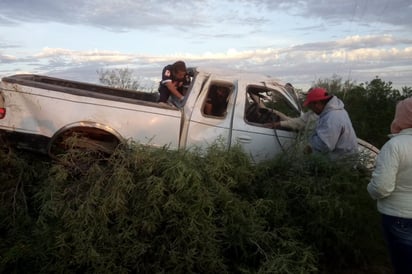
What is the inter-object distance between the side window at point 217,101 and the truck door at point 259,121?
0.20 metres

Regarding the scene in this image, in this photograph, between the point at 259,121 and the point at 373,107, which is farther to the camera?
the point at 373,107

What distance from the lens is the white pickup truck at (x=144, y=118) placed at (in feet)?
21.3

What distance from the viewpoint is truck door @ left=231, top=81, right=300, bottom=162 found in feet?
22.7

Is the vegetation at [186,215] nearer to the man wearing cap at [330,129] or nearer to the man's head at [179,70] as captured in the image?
the man wearing cap at [330,129]

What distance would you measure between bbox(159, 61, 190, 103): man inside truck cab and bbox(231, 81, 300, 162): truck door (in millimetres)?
1054

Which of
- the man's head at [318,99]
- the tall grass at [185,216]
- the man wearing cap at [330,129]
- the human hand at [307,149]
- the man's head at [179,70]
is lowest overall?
the tall grass at [185,216]

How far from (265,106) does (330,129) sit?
139 centimetres

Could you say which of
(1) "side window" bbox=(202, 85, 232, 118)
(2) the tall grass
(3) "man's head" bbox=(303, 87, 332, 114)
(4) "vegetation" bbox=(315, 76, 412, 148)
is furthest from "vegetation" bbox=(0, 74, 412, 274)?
(4) "vegetation" bbox=(315, 76, 412, 148)

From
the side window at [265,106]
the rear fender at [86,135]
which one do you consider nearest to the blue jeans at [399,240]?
the side window at [265,106]

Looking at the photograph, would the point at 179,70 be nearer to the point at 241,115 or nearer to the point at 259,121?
the point at 241,115

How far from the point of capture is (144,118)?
22.0ft

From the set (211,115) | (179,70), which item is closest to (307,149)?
(211,115)

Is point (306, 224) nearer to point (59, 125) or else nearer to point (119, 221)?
point (119, 221)

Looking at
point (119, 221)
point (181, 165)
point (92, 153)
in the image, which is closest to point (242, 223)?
point (181, 165)
